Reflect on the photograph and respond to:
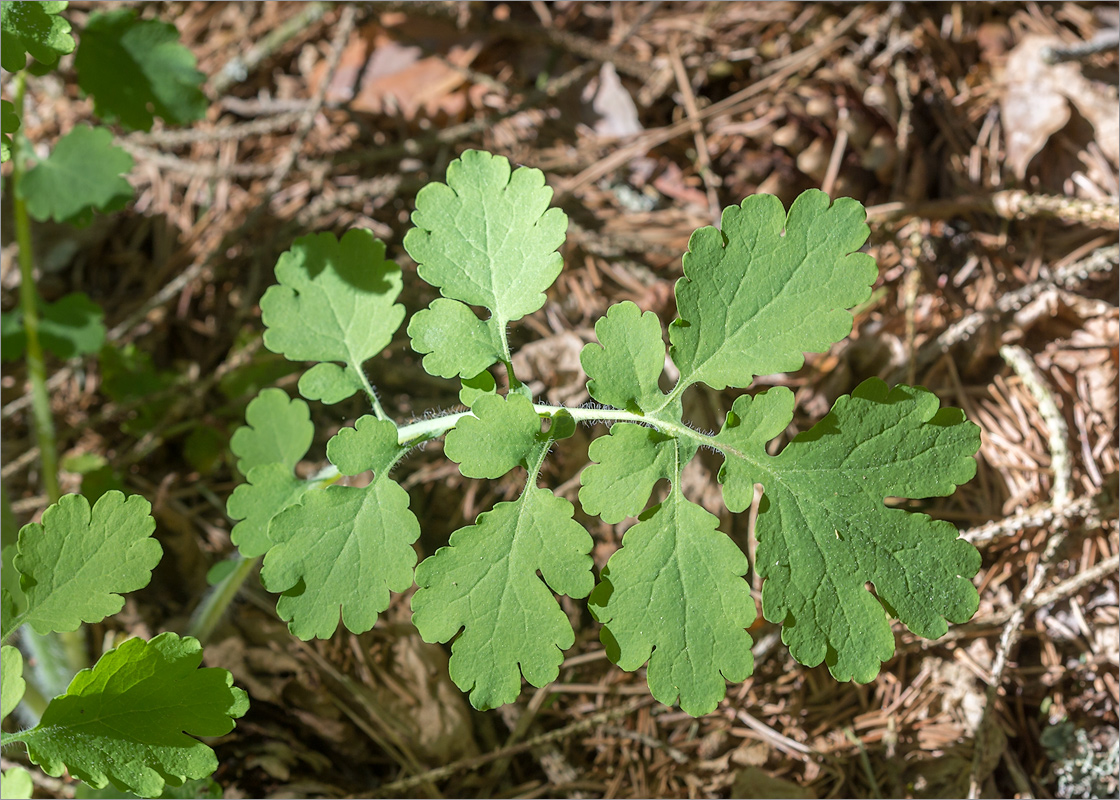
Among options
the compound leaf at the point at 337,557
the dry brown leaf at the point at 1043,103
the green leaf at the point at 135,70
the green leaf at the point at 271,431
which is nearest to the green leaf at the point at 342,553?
the compound leaf at the point at 337,557

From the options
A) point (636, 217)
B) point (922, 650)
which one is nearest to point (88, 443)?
point (636, 217)

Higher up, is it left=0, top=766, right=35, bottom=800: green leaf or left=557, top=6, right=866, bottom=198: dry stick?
left=557, top=6, right=866, bottom=198: dry stick

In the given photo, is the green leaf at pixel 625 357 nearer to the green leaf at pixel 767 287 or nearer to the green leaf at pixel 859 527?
the green leaf at pixel 767 287

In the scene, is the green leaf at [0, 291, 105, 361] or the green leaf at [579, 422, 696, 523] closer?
the green leaf at [579, 422, 696, 523]

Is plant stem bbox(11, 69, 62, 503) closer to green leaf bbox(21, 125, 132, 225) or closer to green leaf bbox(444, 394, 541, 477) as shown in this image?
green leaf bbox(21, 125, 132, 225)

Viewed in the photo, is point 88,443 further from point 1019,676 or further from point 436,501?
point 1019,676

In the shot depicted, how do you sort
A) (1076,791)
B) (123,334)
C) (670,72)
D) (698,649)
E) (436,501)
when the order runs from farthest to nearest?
(670,72) < (123,334) < (436,501) < (1076,791) < (698,649)

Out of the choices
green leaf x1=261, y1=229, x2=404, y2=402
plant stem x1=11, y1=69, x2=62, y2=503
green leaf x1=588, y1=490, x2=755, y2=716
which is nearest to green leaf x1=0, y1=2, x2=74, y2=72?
green leaf x1=261, y1=229, x2=404, y2=402
